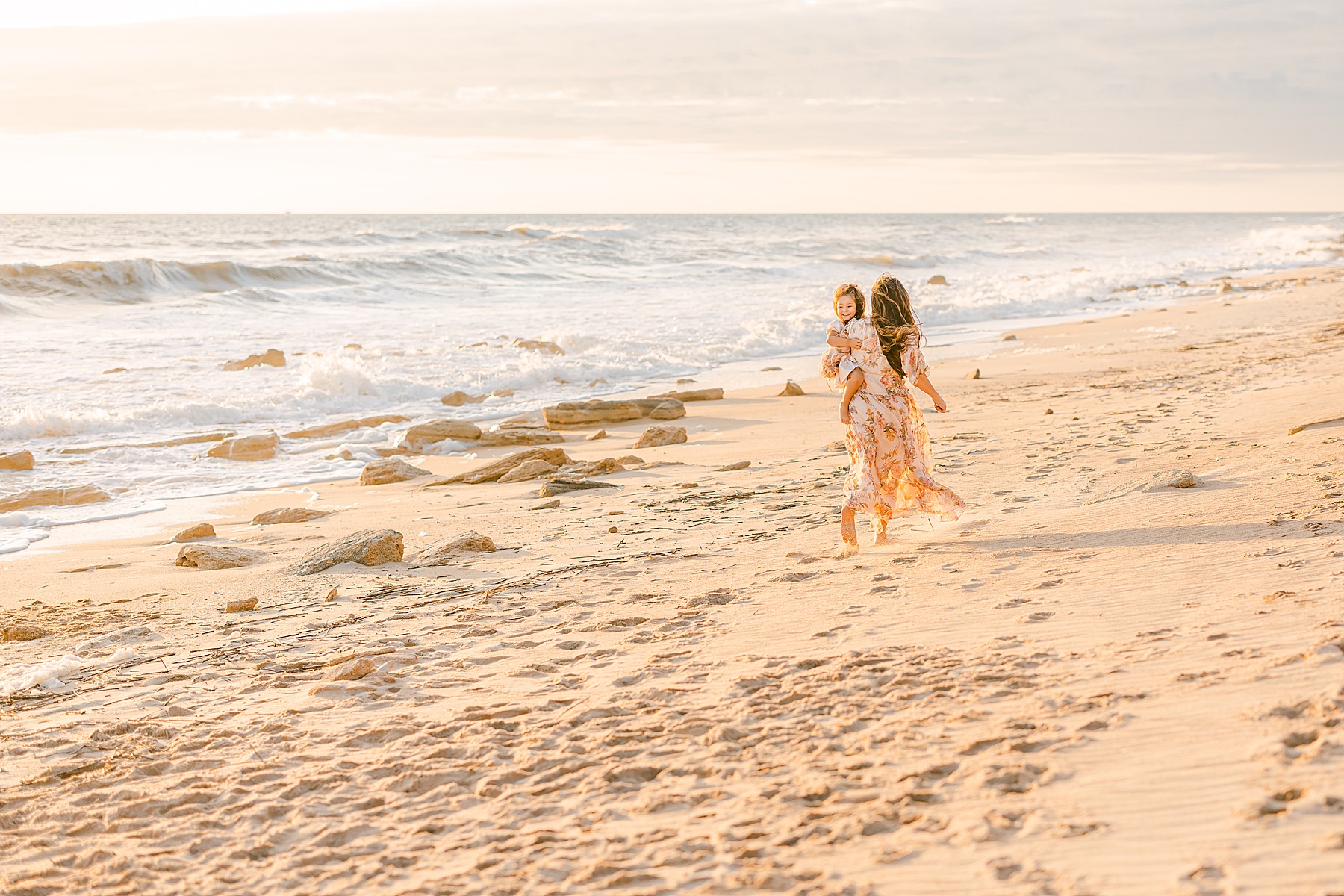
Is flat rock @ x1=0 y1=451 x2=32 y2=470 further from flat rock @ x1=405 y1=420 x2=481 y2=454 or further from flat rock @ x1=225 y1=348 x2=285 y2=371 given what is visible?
flat rock @ x1=225 y1=348 x2=285 y2=371

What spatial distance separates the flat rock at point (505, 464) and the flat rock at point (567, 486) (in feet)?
2.85

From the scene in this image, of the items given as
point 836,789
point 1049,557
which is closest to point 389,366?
point 1049,557

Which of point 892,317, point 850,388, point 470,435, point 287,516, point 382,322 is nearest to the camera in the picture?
point 892,317

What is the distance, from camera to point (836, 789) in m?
3.20

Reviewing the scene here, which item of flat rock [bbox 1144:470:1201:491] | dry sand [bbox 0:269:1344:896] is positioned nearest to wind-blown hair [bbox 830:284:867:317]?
dry sand [bbox 0:269:1344:896]

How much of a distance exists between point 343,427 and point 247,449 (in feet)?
4.83

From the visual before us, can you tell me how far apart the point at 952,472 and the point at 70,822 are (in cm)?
588

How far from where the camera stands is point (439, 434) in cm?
1091

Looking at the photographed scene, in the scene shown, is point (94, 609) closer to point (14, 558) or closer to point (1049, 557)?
point (14, 558)

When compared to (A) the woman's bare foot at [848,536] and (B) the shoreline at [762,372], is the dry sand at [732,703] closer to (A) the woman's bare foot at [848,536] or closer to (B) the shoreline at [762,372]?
(A) the woman's bare foot at [848,536]

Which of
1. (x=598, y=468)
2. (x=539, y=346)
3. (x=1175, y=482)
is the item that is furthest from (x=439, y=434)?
(x=1175, y=482)

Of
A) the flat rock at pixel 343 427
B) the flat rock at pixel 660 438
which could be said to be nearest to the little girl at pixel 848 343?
the flat rock at pixel 660 438

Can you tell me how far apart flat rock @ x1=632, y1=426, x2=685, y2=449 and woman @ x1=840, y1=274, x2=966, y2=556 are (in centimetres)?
438

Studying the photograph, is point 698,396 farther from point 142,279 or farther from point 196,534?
point 142,279
